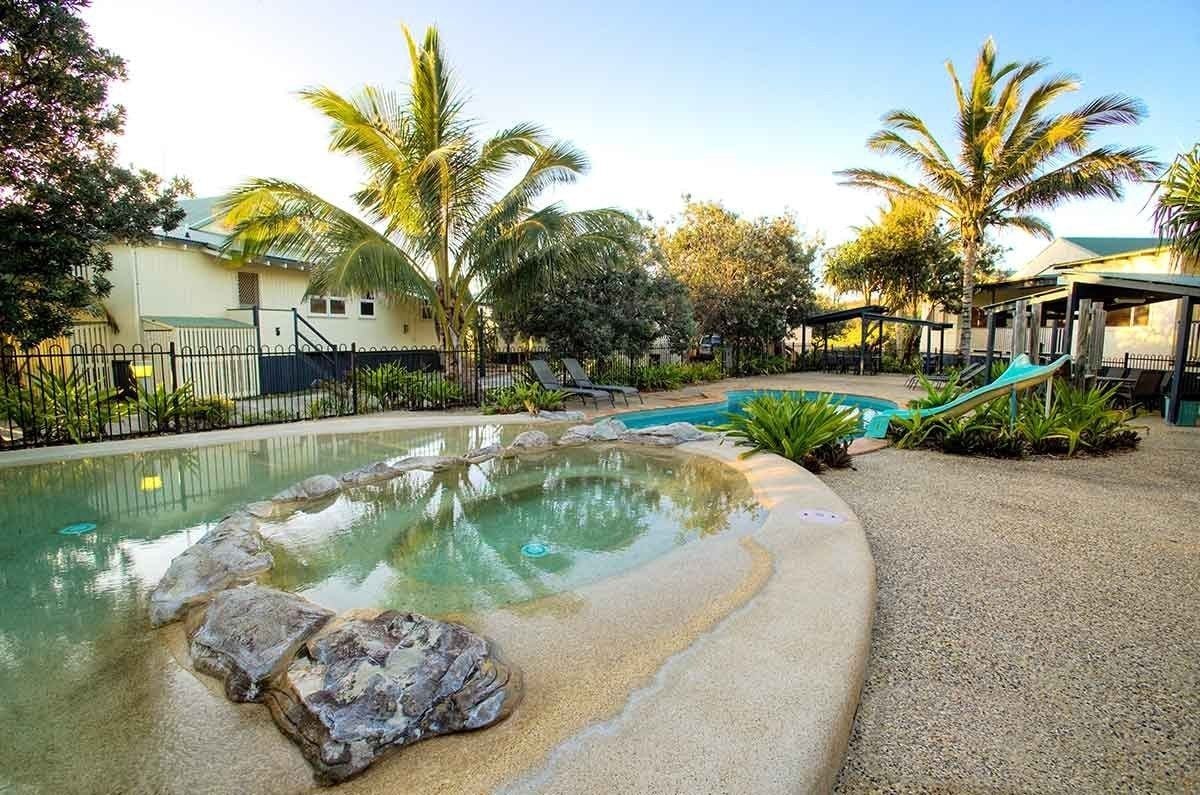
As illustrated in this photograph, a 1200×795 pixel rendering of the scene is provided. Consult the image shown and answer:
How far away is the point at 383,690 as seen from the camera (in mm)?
2043

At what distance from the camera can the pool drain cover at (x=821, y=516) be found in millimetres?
4148

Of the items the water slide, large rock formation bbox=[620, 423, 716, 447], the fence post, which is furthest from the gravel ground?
the fence post

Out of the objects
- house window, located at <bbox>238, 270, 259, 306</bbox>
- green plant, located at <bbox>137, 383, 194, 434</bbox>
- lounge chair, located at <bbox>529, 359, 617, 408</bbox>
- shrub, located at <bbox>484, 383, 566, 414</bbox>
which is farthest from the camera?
house window, located at <bbox>238, 270, 259, 306</bbox>

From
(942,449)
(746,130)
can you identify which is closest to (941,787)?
(942,449)

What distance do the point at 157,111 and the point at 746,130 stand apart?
590 inches

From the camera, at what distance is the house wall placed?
11.4m

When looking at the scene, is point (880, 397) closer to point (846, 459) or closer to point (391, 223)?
point (846, 459)

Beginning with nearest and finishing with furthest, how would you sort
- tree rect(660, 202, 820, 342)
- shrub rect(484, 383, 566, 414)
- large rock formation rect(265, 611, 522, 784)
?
large rock formation rect(265, 611, 522, 784) → shrub rect(484, 383, 566, 414) → tree rect(660, 202, 820, 342)

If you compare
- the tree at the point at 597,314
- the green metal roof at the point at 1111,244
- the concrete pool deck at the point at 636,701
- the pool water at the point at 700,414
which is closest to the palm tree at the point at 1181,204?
the pool water at the point at 700,414

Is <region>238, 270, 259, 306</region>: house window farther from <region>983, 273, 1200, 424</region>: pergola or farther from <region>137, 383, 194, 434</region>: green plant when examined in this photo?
<region>983, 273, 1200, 424</region>: pergola

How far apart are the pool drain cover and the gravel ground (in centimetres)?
33

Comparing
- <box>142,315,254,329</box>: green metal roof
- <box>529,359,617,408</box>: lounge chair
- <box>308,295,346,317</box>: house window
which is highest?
<box>308,295,346,317</box>: house window

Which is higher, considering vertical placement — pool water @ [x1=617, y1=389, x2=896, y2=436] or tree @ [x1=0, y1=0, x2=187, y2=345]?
tree @ [x1=0, y1=0, x2=187, y2=345]

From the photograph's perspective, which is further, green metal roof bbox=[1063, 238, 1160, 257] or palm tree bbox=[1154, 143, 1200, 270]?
green metal roof bbox=[1063, 238, 1160, 257]
